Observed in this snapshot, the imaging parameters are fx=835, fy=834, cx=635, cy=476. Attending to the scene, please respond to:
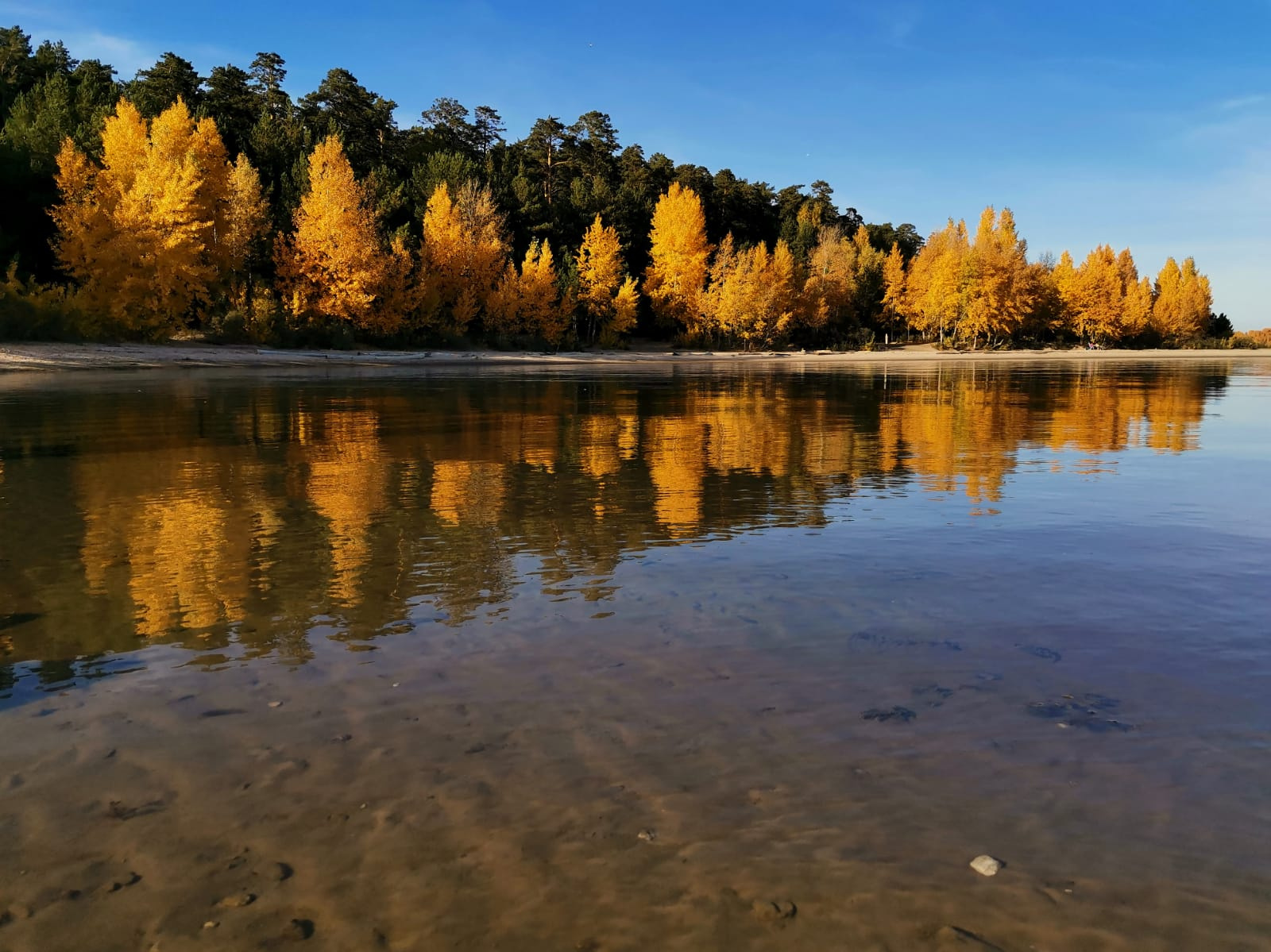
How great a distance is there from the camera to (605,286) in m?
63.2

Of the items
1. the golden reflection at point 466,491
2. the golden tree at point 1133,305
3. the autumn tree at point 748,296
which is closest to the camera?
the golden reflection at point 466,491

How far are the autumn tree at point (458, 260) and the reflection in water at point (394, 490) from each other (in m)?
33.3

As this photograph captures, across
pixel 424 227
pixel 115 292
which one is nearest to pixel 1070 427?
pixel 115 292

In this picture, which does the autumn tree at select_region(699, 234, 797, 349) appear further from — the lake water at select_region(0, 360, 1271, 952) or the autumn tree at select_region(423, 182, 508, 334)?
the lake water at select_region(0, 360, 1271, 952)

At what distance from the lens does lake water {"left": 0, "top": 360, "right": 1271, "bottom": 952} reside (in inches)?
96.7

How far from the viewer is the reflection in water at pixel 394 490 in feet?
17.2

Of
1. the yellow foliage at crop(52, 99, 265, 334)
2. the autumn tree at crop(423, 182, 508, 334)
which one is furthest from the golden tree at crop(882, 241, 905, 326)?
the yellow foliage at crop(52, 99, 265, 334)

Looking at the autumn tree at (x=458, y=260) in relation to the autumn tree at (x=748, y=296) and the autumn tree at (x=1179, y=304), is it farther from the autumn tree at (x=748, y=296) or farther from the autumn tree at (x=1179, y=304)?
the autumn tree at (x=1179, y=304)

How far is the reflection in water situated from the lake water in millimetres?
68

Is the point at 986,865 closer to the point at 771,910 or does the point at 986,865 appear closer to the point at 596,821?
the point at 771,910

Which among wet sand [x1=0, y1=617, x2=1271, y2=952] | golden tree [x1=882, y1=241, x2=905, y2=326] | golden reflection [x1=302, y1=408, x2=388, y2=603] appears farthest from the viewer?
golden tree [x1=882, y1=241, x2=905, y2=326]

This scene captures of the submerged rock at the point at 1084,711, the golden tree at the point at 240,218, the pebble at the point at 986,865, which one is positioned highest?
the golden tree at the point at 240,218

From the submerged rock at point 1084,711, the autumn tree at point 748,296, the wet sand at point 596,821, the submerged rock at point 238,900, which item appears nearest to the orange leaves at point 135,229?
the autumn tree at point 748,296

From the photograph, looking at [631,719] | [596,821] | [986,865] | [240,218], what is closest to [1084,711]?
[986,865]
